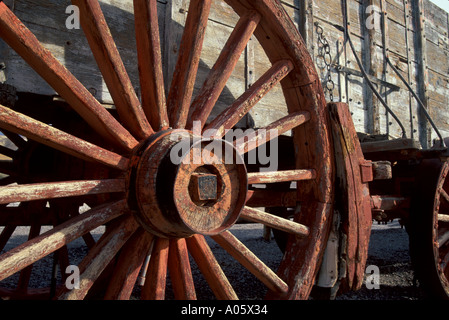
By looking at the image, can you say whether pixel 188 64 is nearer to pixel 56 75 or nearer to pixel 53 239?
pixel 56 75

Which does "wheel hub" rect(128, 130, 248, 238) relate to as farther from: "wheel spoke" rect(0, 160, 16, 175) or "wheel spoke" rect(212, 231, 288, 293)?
"wheel spoke" rect(0, 160, 16, 175)

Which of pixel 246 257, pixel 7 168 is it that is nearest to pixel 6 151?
pixel 7 168

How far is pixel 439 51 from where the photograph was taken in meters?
3.91

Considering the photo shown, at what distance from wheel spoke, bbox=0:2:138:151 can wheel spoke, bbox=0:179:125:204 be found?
0.18 metres

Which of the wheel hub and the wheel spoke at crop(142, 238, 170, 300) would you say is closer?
the wheel hub

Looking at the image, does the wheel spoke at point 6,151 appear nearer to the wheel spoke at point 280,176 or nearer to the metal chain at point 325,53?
the wheel spoke at point 280,176

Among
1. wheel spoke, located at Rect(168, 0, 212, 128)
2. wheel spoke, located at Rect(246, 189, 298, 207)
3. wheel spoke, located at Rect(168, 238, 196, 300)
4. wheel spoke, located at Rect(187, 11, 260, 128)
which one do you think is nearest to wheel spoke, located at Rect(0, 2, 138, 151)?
wheel spoke, located at Rect(168, 0, 212, 128)

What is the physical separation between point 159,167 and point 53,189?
0.38 meters

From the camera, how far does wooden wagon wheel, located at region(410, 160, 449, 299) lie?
7.97 ft

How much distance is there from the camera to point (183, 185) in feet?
4.71

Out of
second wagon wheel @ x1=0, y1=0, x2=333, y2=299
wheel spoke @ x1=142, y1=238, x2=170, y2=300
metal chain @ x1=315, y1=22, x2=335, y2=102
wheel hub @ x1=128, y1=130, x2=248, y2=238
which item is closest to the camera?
second wagon wheel @ x1=0, y1=0, x2=333, y2=299

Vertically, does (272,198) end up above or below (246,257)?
above
